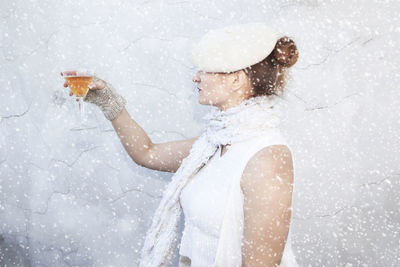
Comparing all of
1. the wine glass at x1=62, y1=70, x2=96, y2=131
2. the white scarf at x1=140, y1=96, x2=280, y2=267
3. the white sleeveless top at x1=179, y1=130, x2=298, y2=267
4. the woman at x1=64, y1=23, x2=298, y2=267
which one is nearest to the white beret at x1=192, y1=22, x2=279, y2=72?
the woman at x1=64, y1=23, x2=298, y2=267

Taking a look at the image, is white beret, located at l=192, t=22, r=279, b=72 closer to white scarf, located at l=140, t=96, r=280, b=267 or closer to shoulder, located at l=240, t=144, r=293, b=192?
white scarf, located at l=140, t=96, r=280, b=267

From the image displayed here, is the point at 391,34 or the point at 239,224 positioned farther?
the point at 391,34

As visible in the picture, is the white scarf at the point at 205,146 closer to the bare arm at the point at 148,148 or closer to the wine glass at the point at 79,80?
the bare arm at the point at 148,148

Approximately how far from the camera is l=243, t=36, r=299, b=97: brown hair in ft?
4.63

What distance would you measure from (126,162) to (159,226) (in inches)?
26.7

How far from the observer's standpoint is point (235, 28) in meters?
1.42

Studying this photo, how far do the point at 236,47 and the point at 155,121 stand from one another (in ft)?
3.00

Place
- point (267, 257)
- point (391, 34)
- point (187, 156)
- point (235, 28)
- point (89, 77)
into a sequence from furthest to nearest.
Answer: point (391, 34) → point (187, 156) → point (89, 77) → point (235, 28) → point (267, 257)

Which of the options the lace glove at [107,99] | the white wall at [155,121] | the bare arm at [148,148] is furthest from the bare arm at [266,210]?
the white wall at [155,121]

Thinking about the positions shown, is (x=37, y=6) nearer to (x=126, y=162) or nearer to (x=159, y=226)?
(x=126, y=162)

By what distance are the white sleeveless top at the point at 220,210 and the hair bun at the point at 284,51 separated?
0.80 feet

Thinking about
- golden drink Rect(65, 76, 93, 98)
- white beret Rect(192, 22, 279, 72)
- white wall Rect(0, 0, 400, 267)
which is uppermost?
white beret Rect(192, 22, 279, 72)

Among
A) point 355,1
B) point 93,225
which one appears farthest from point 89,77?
point 355,1

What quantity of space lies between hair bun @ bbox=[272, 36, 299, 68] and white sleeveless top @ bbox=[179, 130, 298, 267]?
0.80 feet
